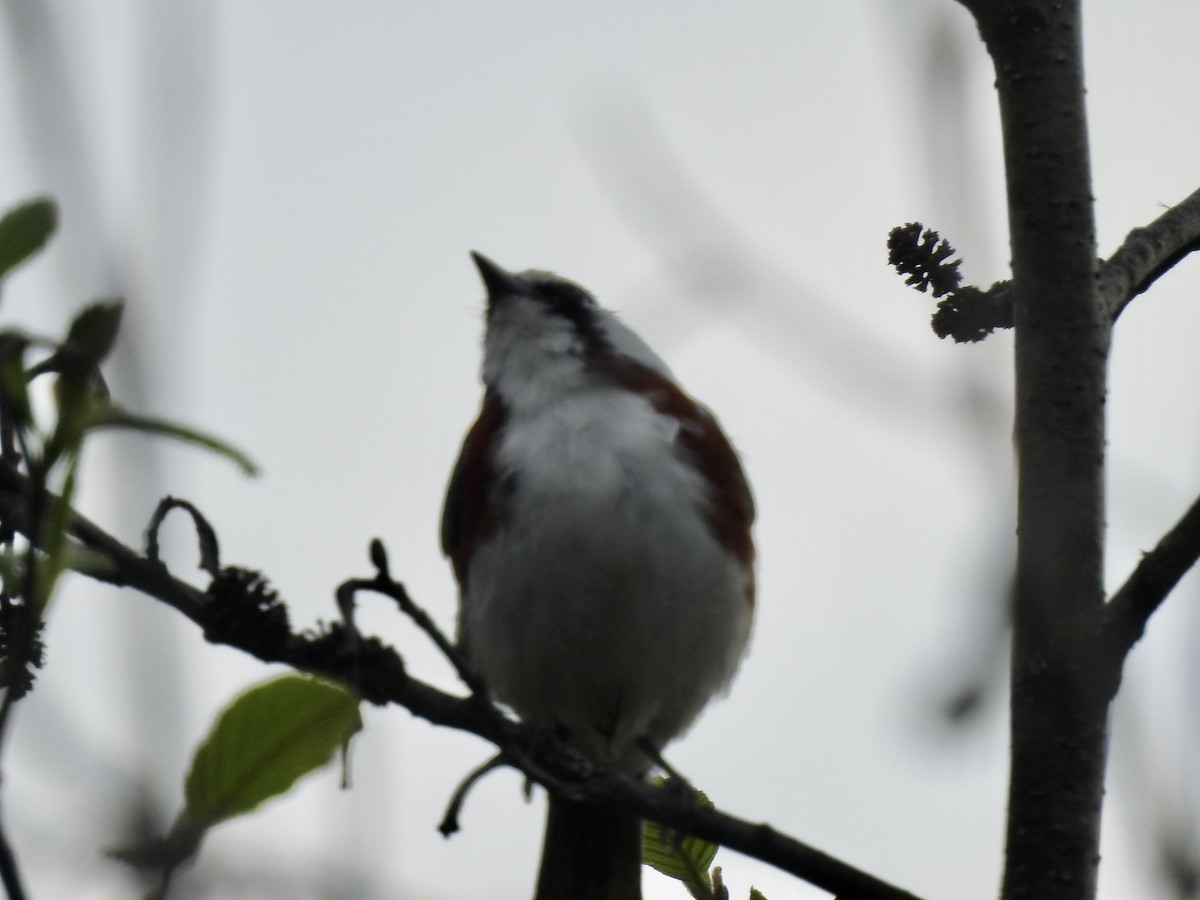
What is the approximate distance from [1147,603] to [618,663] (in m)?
2.29

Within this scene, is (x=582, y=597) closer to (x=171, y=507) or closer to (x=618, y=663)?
(x=618, y=663)

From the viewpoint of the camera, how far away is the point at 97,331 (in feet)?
5.30

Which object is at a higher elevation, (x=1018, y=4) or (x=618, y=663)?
(x=1018, y=4)

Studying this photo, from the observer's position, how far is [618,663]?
465 centimetres

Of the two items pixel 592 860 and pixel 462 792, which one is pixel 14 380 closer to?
pixel 462 792

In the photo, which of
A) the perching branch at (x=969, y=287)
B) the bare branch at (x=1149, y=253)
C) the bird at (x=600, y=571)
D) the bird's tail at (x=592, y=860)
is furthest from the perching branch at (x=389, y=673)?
the bird's tail at (x=592, y=860)

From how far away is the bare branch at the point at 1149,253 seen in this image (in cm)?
308

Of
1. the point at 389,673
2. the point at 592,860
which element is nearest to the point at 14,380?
the point at 389,673

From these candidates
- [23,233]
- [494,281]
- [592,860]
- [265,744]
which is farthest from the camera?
[494,281]

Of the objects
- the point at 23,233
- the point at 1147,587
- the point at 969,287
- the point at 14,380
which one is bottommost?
the point at 14,380

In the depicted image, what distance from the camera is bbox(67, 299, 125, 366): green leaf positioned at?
1608mm

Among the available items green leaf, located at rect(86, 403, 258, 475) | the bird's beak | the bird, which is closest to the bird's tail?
the bird

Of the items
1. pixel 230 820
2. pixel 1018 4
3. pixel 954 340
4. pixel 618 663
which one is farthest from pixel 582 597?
pixel 230 820

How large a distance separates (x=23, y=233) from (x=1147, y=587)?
189cm
